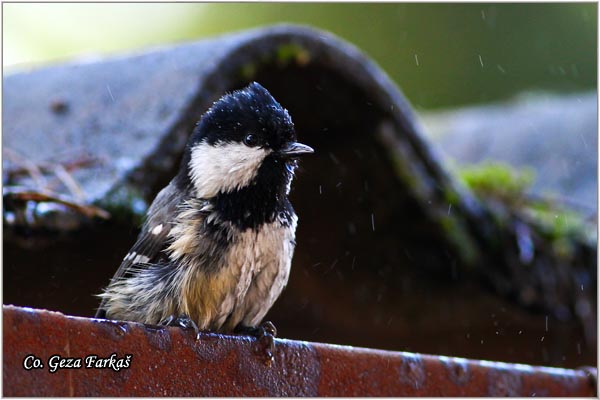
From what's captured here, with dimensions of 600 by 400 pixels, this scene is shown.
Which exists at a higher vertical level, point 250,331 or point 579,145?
point 250,331

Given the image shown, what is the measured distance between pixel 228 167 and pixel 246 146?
0.07 meters

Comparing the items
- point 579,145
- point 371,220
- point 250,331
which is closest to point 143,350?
point 250,331

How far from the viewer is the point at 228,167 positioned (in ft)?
6.97

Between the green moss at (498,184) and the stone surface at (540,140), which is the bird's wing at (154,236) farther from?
the stone surface at (540,140)

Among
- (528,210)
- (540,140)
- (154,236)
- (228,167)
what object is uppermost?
(228,167)

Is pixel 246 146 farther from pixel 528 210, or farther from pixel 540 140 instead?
pixel 540 140

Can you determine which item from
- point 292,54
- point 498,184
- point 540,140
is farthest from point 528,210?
point 540,140

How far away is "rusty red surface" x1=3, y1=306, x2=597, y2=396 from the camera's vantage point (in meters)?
1.21

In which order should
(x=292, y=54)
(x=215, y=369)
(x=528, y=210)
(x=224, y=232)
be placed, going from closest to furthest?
1. (x=215, y=369)
2. (x=224, y=232)
3. (x=292, y=54)
4. (x=528, y=210)

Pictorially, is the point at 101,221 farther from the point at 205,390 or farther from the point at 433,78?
the point at 433,78

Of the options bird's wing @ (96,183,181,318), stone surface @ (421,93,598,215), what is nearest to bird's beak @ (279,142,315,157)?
bird's wing @ (96,183,181,318)

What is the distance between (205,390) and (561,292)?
2155 millimetres

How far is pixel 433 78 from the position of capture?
8297 mm

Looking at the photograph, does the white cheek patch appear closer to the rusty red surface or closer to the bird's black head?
the bird's black head
